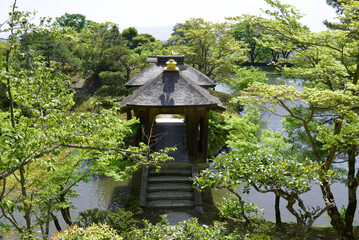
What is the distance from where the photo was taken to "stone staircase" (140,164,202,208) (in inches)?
395

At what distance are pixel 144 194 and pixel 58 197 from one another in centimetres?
329

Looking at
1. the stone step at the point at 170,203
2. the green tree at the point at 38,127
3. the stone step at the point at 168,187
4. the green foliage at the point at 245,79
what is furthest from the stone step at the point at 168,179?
the green foliage at the point at 245,79

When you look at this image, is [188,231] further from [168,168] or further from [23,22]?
[168,168]

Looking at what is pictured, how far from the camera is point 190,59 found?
25031 millimetres

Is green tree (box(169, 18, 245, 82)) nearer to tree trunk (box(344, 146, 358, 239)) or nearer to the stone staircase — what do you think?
the stone staircase

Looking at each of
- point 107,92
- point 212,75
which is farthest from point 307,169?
point 212,75

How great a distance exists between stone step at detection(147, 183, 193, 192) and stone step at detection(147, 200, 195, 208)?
1.58 feet

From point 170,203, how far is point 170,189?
→ 0.59 m

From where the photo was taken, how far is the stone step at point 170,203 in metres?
9.93

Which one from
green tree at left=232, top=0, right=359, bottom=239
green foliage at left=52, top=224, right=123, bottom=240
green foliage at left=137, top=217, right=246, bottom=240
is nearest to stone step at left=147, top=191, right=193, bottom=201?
green tree at left=232, top=0, right=359, bottom=239

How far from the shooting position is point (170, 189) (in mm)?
10469

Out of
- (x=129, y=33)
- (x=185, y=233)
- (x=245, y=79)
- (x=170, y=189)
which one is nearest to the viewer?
(x=185, y=233)

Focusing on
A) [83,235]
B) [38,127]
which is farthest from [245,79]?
[38,127]

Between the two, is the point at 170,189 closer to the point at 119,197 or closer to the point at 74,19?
the point at 119,197
